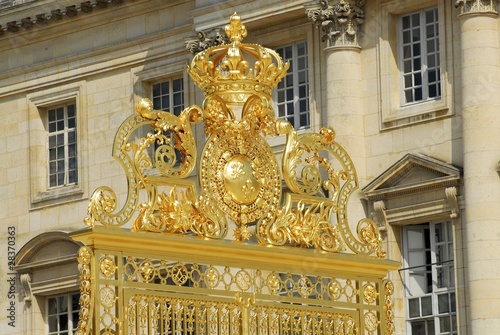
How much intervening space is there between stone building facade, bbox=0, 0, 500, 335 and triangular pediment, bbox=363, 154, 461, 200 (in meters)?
0.03

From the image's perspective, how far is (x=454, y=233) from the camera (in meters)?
31.0

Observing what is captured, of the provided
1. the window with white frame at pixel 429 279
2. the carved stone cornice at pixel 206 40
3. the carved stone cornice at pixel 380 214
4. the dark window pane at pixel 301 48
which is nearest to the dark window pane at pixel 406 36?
the dark window pane at pixel 301 48

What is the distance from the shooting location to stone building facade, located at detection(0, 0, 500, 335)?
101 feet

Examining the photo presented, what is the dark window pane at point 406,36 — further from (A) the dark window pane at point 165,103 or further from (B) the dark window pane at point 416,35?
(A) the dark window pane at point 165,103

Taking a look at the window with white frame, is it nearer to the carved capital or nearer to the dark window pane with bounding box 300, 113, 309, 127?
the carved capital

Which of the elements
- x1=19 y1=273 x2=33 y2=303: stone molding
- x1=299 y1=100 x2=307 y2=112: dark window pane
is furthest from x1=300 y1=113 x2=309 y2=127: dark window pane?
x1=19 y1=273 x2=33 y2=303: stone molding

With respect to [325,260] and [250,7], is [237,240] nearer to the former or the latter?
[325,260]

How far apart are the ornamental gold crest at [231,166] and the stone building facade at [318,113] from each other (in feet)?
48.0

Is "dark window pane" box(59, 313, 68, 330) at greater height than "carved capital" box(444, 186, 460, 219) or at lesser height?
lesser

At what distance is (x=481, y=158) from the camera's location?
3042 cm

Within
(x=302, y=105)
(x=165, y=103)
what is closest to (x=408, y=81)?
(x=302, y=105)

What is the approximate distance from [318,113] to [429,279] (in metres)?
3.60

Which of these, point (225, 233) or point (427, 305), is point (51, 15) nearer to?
point (427, 305)

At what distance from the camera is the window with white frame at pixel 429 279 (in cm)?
3136
